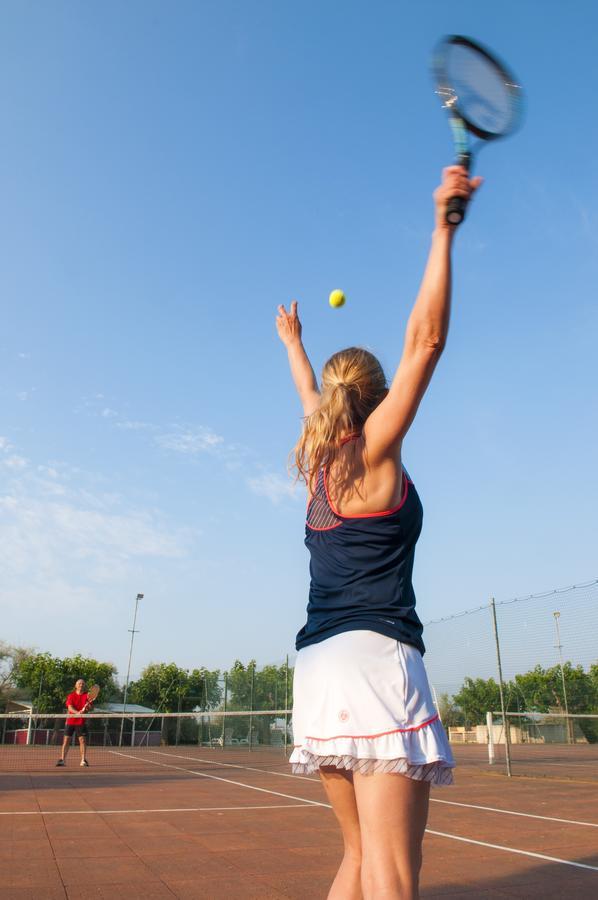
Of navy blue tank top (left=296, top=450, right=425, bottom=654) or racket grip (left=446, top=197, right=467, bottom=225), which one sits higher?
racket grip (left=446, top=197, right=467, bottom=225)

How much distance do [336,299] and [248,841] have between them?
3.90 metres

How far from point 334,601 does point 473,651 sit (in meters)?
13.3

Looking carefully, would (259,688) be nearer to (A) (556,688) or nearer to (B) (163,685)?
(A) (556,688)

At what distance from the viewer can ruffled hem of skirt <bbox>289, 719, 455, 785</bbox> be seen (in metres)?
1.67

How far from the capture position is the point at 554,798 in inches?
328

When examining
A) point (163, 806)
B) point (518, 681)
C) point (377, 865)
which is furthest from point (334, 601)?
point (518, 681)

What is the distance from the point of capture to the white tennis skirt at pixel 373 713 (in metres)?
1.69

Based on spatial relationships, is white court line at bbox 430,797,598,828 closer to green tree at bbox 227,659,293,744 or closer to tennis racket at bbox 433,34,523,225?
tennis racket at bbox 433,34,523,225

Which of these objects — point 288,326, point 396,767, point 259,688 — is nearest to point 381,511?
point 396,767

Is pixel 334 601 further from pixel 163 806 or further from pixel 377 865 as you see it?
pixel 163 806

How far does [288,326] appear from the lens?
3.12 meters

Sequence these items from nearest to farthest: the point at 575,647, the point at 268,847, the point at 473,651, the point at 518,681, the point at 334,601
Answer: the point at 334,601
the point at 268,847
the point at 575,647
the point at 473,651
the point at 518,681

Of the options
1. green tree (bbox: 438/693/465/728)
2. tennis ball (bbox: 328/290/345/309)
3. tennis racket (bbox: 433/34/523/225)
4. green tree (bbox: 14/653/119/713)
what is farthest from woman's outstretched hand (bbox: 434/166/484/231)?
green tree (bbox: 14/653/119/713)

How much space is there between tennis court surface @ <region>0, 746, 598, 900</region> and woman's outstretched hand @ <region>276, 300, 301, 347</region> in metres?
2.80
